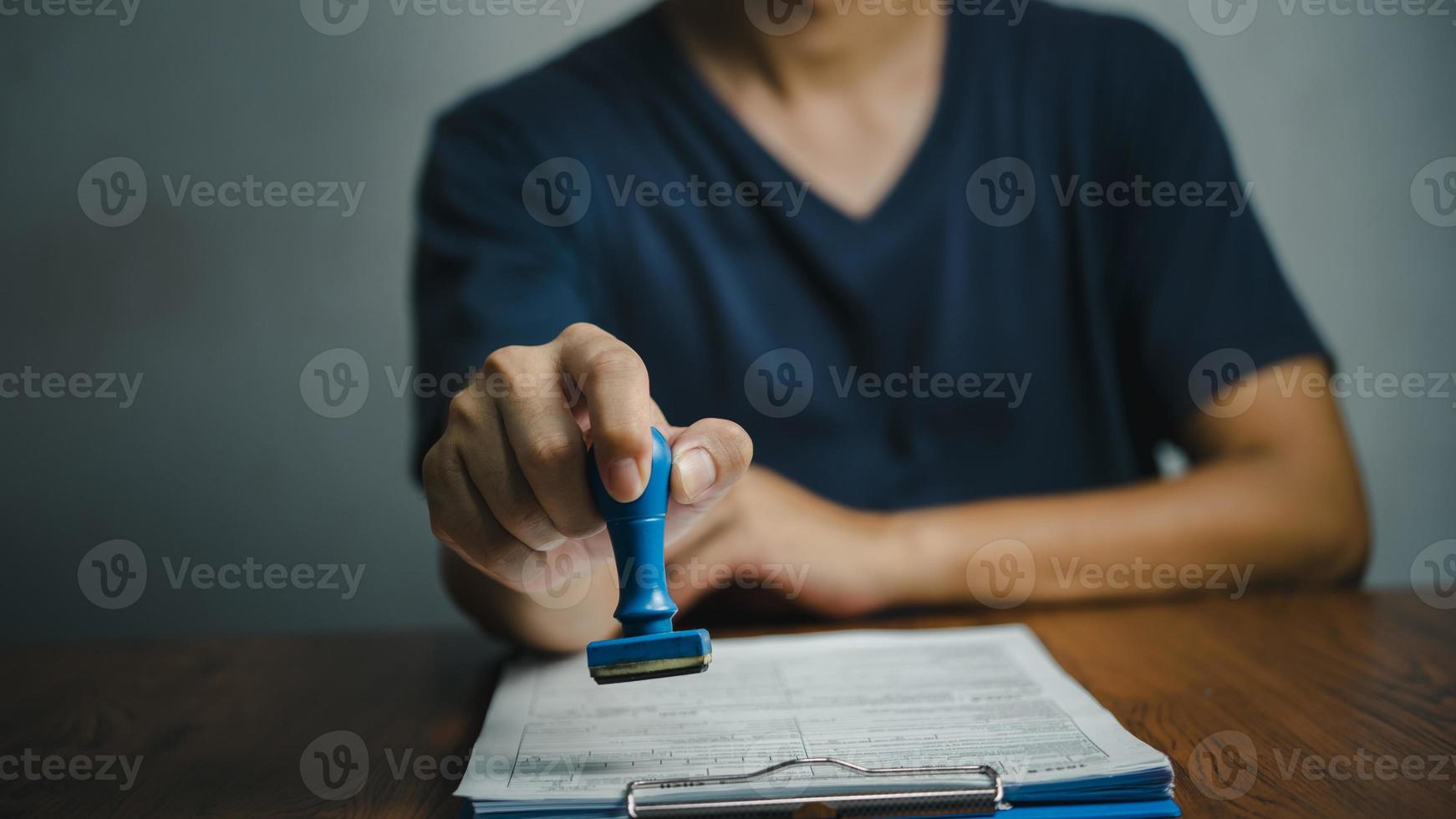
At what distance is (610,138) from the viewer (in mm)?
1100

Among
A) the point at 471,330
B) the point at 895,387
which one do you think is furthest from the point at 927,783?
the point at 895,387

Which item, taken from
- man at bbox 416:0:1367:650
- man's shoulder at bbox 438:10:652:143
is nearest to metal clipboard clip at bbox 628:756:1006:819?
man at bbox 416:0:1367:650

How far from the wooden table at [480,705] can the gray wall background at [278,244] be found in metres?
0.64

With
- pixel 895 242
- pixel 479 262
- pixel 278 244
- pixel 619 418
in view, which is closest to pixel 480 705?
pixel 619 418

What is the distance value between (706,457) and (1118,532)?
1.69 feet

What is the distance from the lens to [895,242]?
42.8 inches

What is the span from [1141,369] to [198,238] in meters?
1.21

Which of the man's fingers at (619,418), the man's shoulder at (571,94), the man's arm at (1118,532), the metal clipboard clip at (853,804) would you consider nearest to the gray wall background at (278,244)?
the man's shoulder at (571,94)

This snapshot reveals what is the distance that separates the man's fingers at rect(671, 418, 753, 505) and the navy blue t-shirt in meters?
0.58

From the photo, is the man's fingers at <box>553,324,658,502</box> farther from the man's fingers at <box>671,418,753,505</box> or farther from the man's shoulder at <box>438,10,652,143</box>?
the man's shoulder at <box>438,10,652,143</box>

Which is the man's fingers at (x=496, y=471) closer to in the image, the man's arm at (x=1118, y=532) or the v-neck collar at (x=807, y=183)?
the man's arm at (x=1118, y=532)

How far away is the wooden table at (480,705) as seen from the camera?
46 centimetres

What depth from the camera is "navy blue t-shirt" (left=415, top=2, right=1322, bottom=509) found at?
3.51 feet

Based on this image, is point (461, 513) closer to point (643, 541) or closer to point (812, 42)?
point (643, 541)
